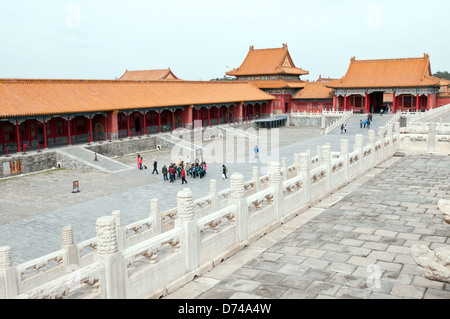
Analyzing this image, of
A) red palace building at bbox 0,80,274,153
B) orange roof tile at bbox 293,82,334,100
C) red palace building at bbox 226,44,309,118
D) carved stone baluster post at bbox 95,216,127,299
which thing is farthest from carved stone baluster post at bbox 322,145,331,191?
red palace building at bbox 226,44,309,118

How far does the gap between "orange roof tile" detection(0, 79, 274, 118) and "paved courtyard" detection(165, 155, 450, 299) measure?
24.0 m

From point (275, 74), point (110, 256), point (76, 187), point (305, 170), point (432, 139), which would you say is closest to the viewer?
point (110, 256)

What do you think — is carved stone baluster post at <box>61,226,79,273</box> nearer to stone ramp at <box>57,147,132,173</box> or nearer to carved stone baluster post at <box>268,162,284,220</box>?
carved stone baluster post at <box>268,162,284,220</box>

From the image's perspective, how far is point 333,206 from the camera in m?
12.3

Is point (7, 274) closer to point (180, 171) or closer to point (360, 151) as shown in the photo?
point (360, 151)

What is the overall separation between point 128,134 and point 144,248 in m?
32.8

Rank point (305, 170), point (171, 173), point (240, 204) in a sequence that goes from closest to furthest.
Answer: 1. point (240, 204)
2. point (305, 170)
3. point (171, 173)

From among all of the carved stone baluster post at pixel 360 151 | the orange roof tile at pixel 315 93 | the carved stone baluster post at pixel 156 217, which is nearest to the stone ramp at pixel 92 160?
the carved stone baluster post at pixel 156 217

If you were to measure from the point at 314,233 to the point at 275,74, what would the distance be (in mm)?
52687

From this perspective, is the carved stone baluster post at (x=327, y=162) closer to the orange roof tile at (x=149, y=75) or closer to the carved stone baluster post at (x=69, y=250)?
the carved stone baluster post at (x=69, y=250)

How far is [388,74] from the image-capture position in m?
53.1

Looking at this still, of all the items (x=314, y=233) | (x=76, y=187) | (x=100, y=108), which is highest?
(x=100, y=108)

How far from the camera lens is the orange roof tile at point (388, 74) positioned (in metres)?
50.6

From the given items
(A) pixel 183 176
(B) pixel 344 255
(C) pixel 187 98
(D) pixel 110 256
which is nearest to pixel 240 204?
(B) pixel 344 255
